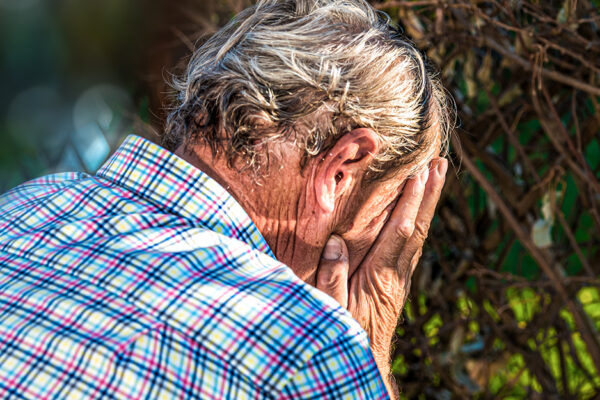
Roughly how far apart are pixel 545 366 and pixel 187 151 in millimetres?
2321

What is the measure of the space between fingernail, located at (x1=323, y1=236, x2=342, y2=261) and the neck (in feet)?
0.08

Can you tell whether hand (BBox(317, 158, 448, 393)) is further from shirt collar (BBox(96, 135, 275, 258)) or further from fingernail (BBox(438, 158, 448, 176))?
shirt collar (BBox(96, 135, 275, 258))

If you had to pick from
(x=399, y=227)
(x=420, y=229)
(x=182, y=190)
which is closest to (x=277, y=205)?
(x=182, y=190)

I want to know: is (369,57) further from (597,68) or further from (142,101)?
(142,101)

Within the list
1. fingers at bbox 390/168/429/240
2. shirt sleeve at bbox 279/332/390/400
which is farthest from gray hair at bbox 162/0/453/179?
shirt sleeve at bbox 279/332/390/400

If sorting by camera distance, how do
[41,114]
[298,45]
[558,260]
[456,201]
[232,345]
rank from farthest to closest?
[41,114]
[456,201]
[558,260]
[298,45]
[232,345]

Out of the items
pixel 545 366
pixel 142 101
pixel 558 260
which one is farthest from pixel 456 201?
pixel 142 101

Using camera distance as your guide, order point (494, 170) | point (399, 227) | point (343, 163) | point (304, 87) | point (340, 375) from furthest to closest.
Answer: point (494, 170)
point (399, 227)
point (343, 163)
point (304, 87)
point (340, 375)

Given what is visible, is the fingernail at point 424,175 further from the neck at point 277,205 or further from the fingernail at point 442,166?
the neck at point 277,205

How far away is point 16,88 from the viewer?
6.09 meters

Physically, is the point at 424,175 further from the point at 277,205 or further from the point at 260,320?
the point at 260,320

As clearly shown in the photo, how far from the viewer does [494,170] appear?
287 cm

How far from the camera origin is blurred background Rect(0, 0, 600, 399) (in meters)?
2.47

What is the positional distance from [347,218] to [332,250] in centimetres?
9
